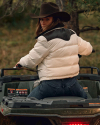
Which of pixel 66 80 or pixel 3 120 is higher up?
pixel 66 80

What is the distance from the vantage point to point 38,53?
389 cm

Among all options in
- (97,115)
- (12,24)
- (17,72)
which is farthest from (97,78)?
(12,24)

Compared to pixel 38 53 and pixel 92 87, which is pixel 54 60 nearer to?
pixel 38 53

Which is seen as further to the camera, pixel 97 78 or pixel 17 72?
pixel 17 72

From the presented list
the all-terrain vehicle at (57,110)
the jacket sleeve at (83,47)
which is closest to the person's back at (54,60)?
the jacket sleeve at (83,47)

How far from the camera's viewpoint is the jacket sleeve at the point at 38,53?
3850 millimetres

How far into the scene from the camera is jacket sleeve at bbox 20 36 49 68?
12.6 ft

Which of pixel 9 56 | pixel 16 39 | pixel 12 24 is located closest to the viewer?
pixel 9 56

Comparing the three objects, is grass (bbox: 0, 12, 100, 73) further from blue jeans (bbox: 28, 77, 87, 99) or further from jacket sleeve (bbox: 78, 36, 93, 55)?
blue jeans (bbox: 28, 77, 87, 99)

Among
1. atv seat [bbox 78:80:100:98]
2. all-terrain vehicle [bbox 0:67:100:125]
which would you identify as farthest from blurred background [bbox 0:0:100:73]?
all-terrain vehicle [bbox 0:67:100:125]

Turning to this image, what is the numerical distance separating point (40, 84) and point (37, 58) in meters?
0.40

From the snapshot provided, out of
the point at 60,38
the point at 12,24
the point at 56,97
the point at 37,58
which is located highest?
the point at 12,24

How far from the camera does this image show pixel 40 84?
161 inches

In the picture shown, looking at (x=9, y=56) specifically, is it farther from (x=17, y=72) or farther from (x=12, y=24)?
(x=12, y=24)
